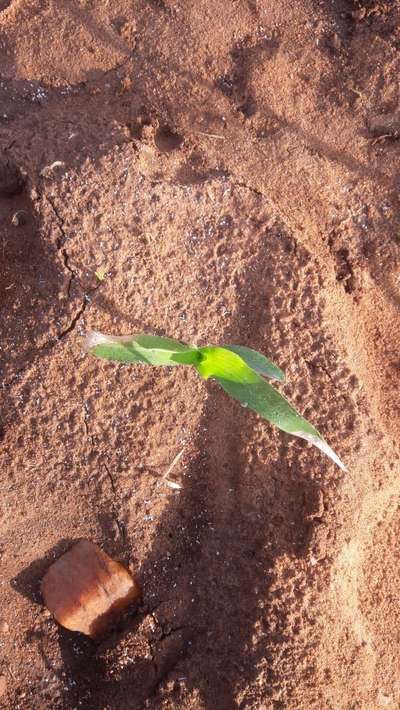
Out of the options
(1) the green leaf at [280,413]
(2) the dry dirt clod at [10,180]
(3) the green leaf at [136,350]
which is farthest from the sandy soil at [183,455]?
(1) the green leaf at [280,413]

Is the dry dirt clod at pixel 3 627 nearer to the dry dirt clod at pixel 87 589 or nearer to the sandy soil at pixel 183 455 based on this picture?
the sandy soil at pixel 183 455

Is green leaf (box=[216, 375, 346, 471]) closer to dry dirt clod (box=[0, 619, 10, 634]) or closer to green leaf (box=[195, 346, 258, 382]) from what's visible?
green leaf (box=[195, 346, 258, 382])

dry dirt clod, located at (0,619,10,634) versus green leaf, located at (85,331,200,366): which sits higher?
green leaf, located at (85,331,200,366)

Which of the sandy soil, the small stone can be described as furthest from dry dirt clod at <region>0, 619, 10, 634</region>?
the small stone

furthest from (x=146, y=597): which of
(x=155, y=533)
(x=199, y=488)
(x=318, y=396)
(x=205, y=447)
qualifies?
(x=318, y=396)

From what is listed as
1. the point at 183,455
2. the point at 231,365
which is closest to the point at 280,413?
the point at 231,365
